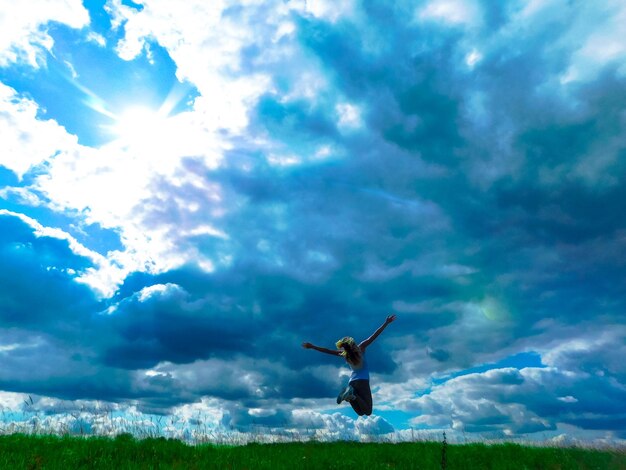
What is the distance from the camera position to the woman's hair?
597 inches

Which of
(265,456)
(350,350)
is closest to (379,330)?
(350,350)

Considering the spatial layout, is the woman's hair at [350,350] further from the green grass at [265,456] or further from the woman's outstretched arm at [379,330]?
the green grass at [265,456]

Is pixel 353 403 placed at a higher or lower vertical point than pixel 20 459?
higher

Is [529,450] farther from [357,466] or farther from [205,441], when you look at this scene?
[205,441]

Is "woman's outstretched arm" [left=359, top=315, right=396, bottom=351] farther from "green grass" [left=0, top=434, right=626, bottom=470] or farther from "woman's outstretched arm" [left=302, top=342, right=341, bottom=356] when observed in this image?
"green grass" [left=0, top=434, right=626, bottom=470]

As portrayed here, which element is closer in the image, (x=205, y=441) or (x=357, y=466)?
(x=357, y=466)

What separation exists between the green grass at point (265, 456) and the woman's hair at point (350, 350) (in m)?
2.50

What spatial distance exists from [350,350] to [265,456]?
4295mm

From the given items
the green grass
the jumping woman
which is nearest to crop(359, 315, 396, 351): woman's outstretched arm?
the jumping woman

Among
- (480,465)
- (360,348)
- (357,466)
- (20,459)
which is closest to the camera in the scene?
(20,459)

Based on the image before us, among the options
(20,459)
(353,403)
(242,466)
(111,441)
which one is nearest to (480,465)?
(353,403)

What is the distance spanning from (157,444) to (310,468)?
4.48 meters

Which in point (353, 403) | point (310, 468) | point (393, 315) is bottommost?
point (310, 468)

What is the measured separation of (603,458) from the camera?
512 inches
